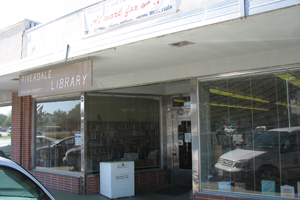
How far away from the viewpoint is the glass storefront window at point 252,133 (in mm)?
4922

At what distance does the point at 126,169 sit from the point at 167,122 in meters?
2.30

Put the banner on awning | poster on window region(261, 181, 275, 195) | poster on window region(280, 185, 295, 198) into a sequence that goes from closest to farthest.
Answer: the banner on awning
poster on window region(280, 185, 295, 198)
poster on window region(261, 181, 275, 195)

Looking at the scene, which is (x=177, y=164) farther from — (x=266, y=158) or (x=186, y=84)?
(x=266, y=158)

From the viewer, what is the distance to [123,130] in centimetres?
896

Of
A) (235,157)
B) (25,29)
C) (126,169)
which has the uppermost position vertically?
(25,29)

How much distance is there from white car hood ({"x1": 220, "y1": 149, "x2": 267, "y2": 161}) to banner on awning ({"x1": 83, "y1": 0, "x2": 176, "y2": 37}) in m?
3.12

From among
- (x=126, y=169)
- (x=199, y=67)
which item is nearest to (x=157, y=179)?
(x=126, y=169)

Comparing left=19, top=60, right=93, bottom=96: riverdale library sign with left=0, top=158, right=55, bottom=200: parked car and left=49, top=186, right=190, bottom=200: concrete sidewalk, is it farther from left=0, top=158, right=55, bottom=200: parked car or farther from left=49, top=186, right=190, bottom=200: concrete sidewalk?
left=49, top=186, right=190, bottom=200: concrete sidewalk

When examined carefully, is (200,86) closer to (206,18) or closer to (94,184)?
(206,18)

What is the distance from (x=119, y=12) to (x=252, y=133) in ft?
11.2

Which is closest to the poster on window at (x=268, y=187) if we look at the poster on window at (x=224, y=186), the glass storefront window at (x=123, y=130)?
the poster on window at (x=224, y=186)

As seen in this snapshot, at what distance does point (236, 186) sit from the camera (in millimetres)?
5438

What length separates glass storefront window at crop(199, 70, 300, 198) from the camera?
4922 mm

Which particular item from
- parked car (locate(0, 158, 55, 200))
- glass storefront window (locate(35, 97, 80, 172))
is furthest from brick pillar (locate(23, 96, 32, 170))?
parked car (locate(0, 158, 55, 200))
